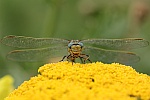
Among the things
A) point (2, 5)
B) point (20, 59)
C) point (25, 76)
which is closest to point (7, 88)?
point (20, 59)

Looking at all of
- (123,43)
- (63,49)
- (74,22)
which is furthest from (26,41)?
(74,22)

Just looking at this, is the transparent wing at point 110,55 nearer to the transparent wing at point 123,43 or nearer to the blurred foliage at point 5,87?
the transparent wing at point 123,43

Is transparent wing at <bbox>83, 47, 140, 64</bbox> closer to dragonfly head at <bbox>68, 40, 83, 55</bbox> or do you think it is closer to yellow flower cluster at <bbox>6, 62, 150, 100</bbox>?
dragonfly head at <bbox>68, 40, 83, 55</bbox>

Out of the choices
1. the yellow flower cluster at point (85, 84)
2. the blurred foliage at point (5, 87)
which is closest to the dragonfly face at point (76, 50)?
the yellow flower cluster at point (85, 84)

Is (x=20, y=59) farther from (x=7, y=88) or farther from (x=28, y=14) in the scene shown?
(x=28, y=14)

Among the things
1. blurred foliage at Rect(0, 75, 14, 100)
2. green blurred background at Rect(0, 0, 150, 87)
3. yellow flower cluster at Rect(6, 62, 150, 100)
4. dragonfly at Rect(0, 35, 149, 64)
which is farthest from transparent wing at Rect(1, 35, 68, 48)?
green blurred background at Rect(0, 0, 150, 87)

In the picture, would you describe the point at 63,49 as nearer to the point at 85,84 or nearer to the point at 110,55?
the point at 110,55
